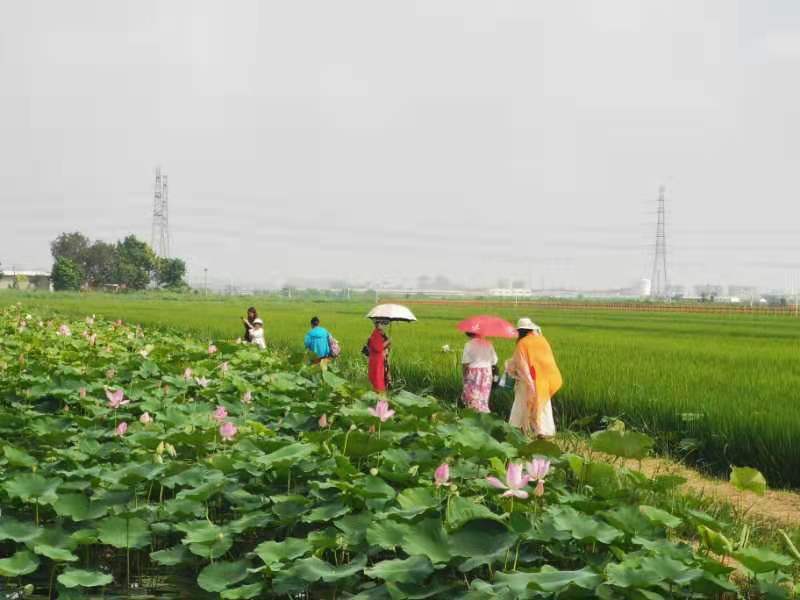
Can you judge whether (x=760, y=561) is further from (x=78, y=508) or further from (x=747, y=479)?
(x=78, y=508)

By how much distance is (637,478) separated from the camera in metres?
3.91

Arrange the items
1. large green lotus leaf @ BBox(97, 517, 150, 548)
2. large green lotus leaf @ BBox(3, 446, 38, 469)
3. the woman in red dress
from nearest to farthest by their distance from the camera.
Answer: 1. large green lotus leaf @ BBox(97, 517, 150, 548)
2. large green lotus leaf @ BBox(3, 446, 38, 469)
3. the woman in red dress

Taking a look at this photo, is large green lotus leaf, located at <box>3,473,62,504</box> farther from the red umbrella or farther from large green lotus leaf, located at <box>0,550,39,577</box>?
the red umbrella

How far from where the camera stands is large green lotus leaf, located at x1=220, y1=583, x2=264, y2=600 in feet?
9.93

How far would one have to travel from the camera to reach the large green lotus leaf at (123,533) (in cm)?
346

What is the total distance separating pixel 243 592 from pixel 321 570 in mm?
323

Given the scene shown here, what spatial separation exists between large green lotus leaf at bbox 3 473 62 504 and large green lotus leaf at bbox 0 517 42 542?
0.17 metres

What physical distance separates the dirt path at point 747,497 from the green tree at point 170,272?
79675mm

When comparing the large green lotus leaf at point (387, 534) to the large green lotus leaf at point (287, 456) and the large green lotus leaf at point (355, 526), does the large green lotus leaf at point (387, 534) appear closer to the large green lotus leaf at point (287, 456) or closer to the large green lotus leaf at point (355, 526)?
the large green lotus leaf at point (355, 526)

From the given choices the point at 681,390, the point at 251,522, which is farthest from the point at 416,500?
the point at 681,390

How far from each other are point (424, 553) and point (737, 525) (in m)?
2.56

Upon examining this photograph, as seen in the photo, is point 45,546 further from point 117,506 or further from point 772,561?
point 772,561

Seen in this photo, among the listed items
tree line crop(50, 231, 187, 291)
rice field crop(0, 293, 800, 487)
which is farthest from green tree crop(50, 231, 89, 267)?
rice field crop(0, 293, 800, 487)

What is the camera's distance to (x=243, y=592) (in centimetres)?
307
